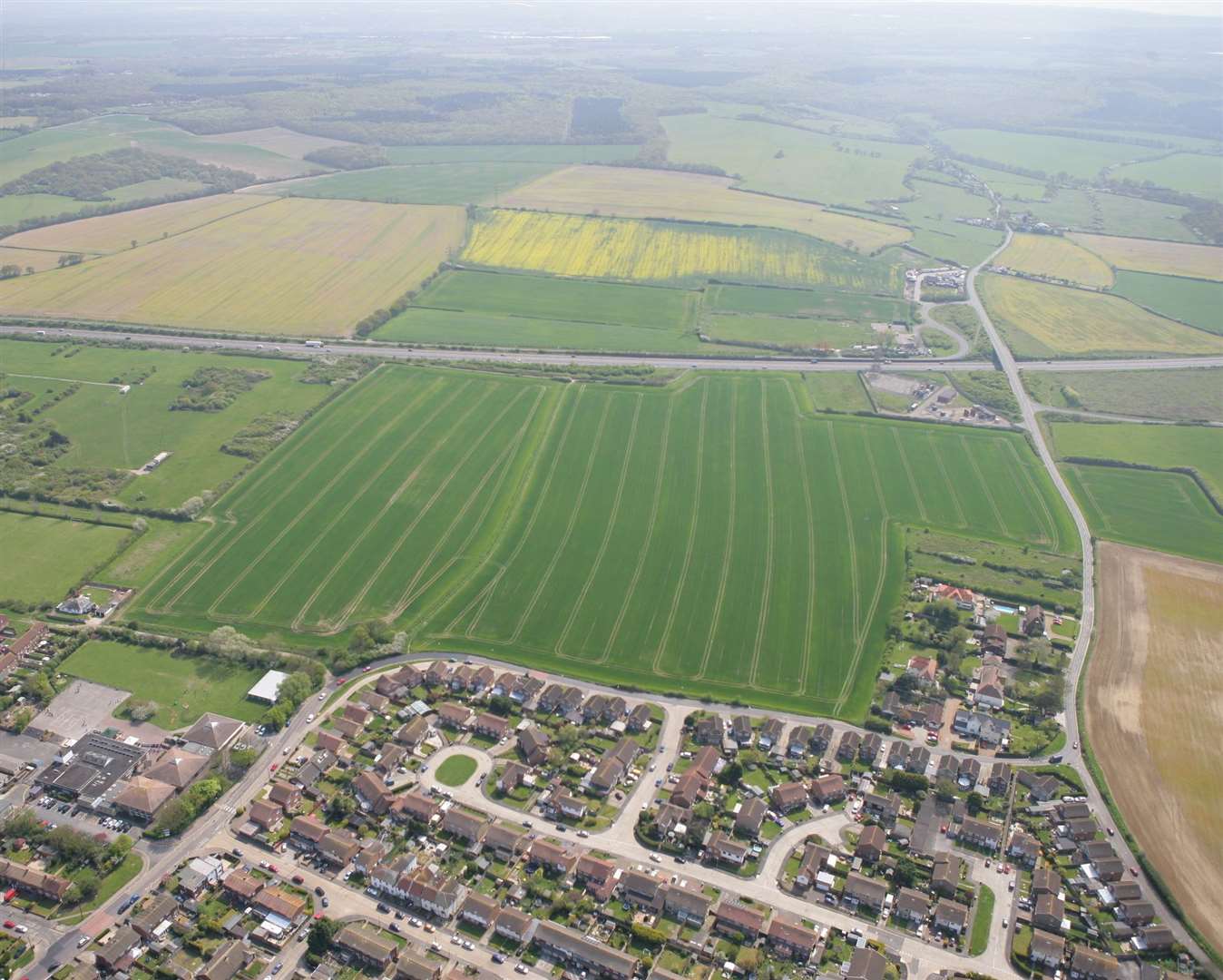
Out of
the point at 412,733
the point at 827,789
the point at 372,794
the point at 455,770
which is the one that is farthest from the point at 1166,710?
the point at 372,794

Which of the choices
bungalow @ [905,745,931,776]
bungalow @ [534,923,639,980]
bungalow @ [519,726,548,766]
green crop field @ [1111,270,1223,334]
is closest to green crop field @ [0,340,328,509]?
bungalow @ [519,726,548,766]

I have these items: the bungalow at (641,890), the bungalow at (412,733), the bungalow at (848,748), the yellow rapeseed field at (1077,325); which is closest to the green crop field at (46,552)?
the bungalow at (412,733)

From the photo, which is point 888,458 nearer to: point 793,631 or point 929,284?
point 793,631

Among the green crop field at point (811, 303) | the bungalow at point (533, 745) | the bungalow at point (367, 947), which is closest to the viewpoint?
the bungalow at point (367, 947)

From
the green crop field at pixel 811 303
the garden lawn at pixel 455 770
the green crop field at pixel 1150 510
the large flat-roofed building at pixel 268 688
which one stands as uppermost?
the green crop field at pixel 811 303

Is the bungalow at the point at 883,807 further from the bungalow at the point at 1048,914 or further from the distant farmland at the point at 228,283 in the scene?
the distant farmland at the point at 228,283

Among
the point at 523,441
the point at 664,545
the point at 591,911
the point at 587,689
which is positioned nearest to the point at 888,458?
the point at 664,545

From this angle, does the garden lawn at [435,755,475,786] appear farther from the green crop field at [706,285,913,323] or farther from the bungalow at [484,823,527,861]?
the green crop field at [706,285,913,323]
